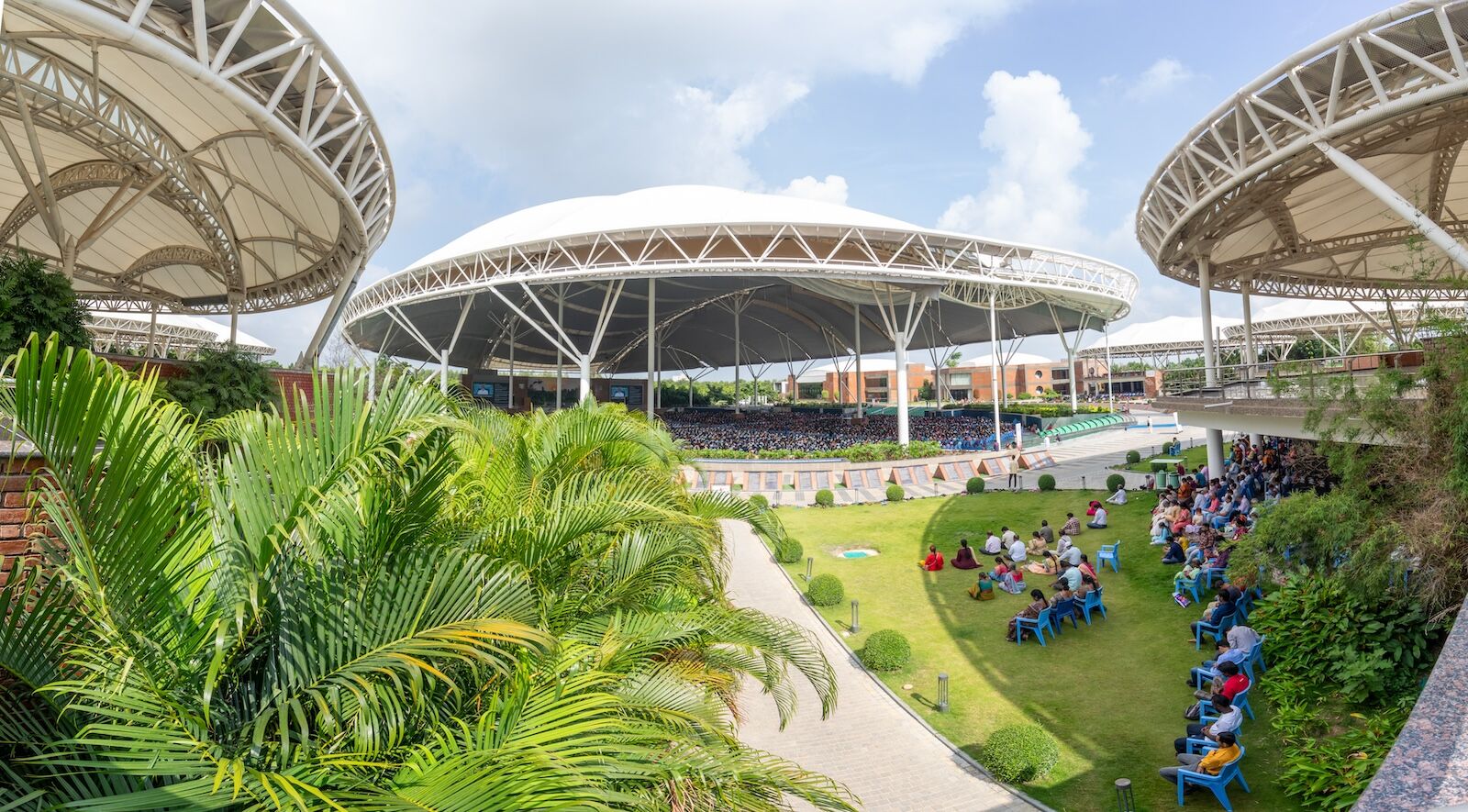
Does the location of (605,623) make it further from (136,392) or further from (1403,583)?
(1403,583)

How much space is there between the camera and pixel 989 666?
33.9ft

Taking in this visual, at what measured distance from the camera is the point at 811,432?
134 feet

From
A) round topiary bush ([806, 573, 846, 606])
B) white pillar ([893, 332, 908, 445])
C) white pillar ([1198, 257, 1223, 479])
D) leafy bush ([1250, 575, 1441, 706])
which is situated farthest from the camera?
white pillar ([893, 332, 908, 445])

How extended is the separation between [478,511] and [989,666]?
8771 millimetres

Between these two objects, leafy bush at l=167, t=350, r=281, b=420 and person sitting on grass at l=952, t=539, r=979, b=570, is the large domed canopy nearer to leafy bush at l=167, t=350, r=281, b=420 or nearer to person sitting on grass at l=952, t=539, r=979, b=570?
person sitting on grass at l=952, t=539, r=979, b=570

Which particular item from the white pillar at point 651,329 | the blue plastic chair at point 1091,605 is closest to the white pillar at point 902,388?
the white pillar at point 651,329

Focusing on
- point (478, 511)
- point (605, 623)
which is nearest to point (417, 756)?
point (605, 623)

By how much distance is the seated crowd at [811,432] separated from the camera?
34256 millimetres

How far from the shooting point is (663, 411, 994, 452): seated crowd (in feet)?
112

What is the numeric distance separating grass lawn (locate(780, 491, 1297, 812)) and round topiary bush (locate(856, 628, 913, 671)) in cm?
18

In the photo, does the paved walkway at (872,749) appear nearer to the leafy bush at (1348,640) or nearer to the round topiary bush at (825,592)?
the round topiary bush at (825,592)

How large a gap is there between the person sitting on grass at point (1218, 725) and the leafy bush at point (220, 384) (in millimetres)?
11550

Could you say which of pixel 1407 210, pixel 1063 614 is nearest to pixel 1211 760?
pixel 1063 614

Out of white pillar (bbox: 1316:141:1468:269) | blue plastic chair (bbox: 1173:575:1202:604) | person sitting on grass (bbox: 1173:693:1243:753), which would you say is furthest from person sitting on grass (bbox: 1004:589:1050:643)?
white pillar (bbox: 1316:141:1468:269)
